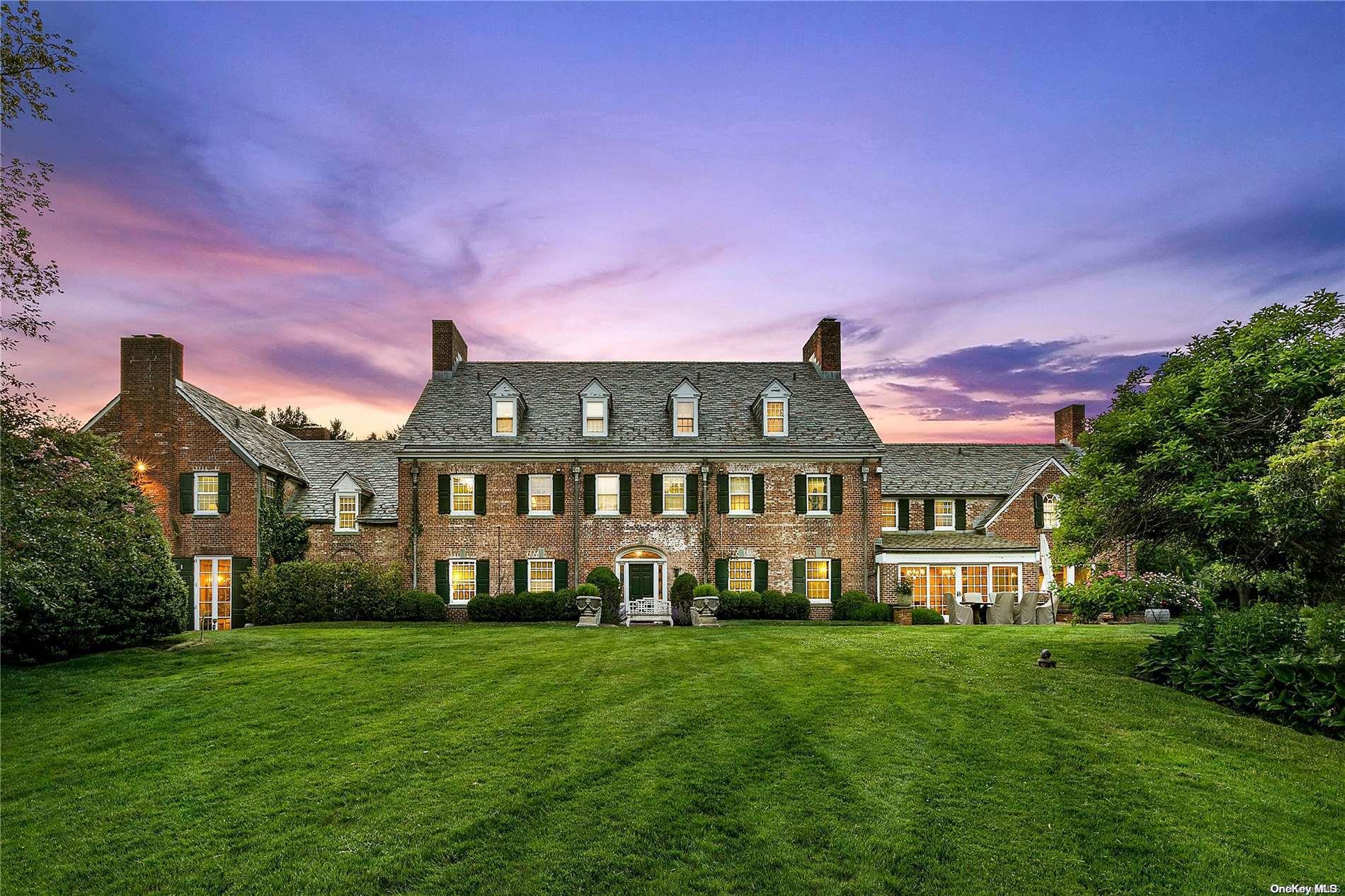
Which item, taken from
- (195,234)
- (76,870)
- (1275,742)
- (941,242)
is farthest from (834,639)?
(195,234)

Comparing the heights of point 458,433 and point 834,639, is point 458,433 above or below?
above

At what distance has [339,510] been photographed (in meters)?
26.2

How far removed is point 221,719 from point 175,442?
18432 millimetres

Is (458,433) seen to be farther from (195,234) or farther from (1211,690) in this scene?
(1211,690)

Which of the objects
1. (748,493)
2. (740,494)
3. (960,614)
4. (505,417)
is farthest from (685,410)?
(960,614)

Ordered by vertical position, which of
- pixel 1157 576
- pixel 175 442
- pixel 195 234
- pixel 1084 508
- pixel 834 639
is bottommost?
pixel 834 639

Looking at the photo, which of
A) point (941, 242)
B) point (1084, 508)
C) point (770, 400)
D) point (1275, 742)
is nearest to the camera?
point (1275, 742)

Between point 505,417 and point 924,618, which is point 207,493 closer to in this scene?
point 505,417

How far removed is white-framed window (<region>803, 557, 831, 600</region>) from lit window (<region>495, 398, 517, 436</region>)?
12.0 metres

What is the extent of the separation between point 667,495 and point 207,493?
16343 millimetres

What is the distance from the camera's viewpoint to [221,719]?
991 centimetres

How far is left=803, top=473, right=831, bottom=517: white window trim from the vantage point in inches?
992

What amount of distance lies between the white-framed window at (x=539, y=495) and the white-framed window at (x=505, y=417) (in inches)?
76.5

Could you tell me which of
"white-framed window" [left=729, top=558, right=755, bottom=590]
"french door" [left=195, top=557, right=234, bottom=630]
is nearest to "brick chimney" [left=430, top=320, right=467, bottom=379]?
"french door" [left=195, top=557, right=234, bottom=630]
